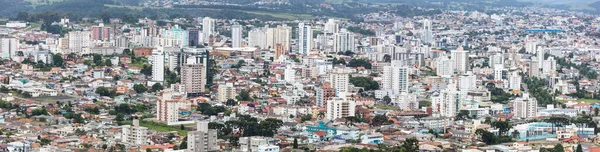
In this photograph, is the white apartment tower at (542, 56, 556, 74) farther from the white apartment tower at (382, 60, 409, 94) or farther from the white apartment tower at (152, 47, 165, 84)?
the white apartment tower at (152, 47, 165, 84)

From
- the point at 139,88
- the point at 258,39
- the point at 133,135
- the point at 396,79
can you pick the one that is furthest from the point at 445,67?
the point at 133,135

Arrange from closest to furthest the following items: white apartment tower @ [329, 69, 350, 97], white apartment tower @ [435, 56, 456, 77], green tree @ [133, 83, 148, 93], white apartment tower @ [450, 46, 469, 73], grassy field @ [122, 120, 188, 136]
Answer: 1. grassy field @ [122, 120, 188, 136]
2. white apartment tower @ [329, 69, 350, 97]
3. green tree @ [133, 83, 148, 93]
4. white apartment tower @ [435, 56, 456, 77]
5. white apartment tower @ [450, 46, 469, 73]

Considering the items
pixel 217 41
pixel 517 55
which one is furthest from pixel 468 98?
pixel 217 41

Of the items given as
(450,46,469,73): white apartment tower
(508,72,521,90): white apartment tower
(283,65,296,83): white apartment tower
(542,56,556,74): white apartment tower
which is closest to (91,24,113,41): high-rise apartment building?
(283,65,296,83): white apartment tower

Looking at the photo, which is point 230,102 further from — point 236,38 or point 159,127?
point 236,38

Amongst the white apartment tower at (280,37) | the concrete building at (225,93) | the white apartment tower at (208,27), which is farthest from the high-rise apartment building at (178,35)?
the concrete building at (225,93)

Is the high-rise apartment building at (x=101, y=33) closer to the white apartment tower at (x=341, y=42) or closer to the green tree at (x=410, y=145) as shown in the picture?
the white apartment tower at (x=341, y=42)

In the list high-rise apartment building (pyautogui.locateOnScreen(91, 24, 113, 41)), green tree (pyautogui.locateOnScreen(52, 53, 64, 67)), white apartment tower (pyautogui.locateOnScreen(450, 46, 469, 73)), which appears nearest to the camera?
green tree (pyautogui.locateOnScreen(52, 53, 64, 67))

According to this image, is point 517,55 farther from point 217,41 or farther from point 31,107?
point 31,107
